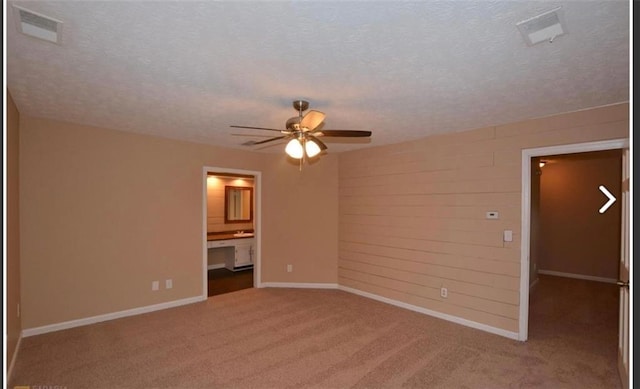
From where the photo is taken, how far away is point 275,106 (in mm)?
2951

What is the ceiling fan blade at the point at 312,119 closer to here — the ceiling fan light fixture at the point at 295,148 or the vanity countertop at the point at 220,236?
the ceiling fan light fixture at the point at 295,148

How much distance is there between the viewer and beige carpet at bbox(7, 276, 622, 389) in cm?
265

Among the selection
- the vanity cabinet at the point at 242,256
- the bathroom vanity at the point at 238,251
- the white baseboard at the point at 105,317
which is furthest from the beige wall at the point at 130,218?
the vanity cabinet at the point at 242,256

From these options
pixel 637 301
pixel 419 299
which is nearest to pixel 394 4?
pixel 637 301

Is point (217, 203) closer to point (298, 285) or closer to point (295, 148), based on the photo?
point (298, 285)

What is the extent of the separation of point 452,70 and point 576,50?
693 mm

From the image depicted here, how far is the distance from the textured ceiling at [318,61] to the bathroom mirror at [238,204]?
154 inches

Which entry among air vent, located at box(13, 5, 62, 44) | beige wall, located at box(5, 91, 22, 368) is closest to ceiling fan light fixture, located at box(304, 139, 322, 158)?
air vent, located at box(13, 5, 62, 44)

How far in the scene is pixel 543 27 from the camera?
1.66m

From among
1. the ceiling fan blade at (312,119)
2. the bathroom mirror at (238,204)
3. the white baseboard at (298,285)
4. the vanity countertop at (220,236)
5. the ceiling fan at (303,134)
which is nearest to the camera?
the ceiling fan blade at (312,119)

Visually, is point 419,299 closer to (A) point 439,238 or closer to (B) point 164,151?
(A) point 439,238

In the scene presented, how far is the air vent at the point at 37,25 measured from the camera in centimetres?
156

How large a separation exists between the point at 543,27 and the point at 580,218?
6485 mm

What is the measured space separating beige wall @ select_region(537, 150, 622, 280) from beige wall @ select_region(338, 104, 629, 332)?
3.29 m
